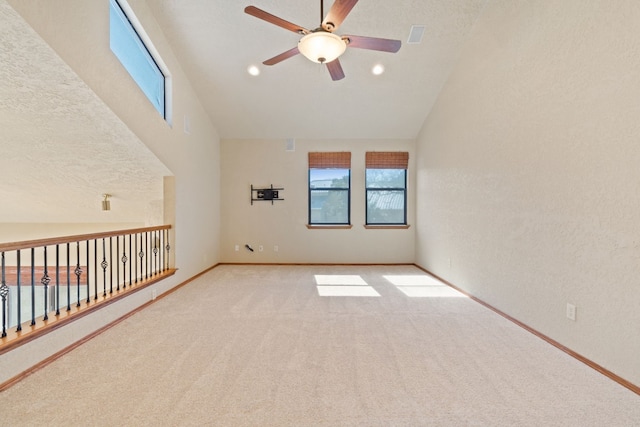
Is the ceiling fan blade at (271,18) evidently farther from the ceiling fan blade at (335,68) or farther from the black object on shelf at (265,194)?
the black object on shelf at (265,194)

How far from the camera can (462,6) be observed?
11.8 ft

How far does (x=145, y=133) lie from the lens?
3521 mm

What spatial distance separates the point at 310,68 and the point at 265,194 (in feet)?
8.50

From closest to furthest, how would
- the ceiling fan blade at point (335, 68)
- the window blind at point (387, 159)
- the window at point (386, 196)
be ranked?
the ceiling fan blade at point (335, 68) → the window blind at point (387, 159) → the window at point (386, 196)

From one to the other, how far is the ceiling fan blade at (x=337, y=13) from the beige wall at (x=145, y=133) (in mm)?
2047

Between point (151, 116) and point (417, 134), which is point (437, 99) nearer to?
point (417, 134)

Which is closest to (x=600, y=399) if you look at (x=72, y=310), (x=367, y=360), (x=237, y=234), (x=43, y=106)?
(x=367, y=360)

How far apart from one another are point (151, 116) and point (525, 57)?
13.4ft

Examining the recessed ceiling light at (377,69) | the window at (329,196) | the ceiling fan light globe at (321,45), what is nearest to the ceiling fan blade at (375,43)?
the ceiling fan light globe at (321,45)

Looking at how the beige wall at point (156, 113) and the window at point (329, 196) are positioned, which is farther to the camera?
the window at point (329, 196)

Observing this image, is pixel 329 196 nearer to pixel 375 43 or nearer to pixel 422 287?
pixel 422 287

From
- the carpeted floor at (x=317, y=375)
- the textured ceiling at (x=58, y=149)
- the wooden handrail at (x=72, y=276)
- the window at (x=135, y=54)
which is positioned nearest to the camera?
the carpeted floor at (x=317, y=375)

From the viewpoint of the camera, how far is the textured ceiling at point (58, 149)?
90.9 inches

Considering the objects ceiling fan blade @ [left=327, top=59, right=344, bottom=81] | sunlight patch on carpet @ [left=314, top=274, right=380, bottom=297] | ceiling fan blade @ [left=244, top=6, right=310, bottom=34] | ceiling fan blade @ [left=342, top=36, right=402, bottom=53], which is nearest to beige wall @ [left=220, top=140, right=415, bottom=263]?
sunlight patch on carpet @ [left=314, top=274, right=380, bottom=297]
